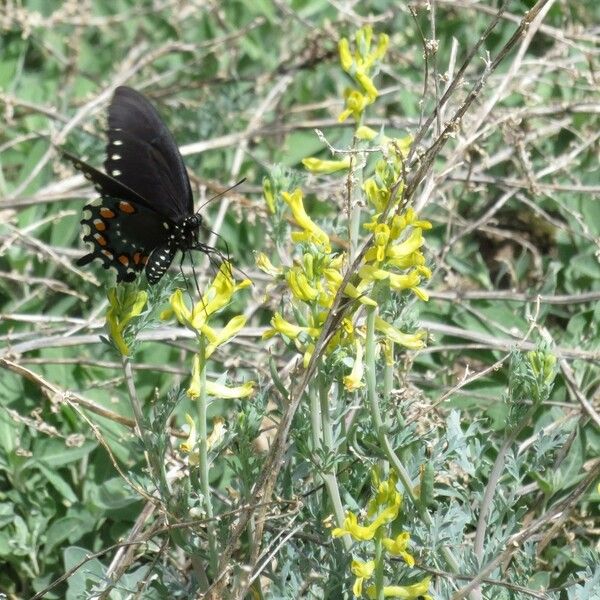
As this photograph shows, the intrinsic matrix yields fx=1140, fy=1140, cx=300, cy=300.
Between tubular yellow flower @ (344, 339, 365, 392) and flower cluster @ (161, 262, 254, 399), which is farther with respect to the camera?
flower cluster @ (161, 262, 254, 399)

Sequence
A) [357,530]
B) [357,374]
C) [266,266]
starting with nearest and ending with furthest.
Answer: [357,530] → [357,374] → [266,266]

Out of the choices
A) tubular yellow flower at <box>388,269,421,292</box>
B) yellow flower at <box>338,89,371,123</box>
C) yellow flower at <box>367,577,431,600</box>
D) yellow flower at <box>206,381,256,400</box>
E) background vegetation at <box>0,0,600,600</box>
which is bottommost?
background vegetation at <box>0,0,600,600</box>

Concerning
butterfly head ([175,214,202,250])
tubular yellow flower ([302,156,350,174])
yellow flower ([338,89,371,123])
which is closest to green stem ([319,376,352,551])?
tubular yellow flower ([302,156,350,174])

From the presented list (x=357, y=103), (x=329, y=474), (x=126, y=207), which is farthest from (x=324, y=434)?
(x=126, y=207)

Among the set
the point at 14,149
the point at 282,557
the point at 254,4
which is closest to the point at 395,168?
the point at 282,557

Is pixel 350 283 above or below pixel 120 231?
above

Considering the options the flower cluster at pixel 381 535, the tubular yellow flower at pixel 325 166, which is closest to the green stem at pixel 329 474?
the flower cluster at pixel 381 535

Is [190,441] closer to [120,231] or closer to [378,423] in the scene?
[378,423]

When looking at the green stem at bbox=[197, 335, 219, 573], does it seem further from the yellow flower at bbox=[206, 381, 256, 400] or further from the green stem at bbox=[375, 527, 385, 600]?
the green stem at bbox=[375, 527, 385, 600]

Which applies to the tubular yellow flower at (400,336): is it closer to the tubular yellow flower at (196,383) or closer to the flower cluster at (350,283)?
the flower cluster at (350,283)
